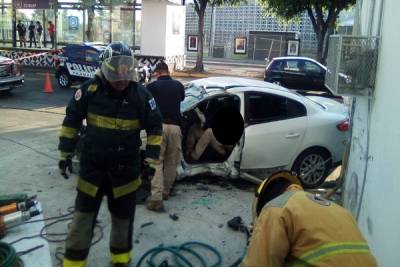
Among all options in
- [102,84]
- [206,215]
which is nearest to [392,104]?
[102,84]

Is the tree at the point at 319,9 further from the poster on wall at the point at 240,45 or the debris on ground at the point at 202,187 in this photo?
the debris on ground at the point at 202,187

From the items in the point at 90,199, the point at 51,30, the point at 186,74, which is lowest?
the point at 186,74

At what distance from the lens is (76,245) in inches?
156

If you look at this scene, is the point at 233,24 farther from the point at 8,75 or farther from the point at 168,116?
the point at 168,116

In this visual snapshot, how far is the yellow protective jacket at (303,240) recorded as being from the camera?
204 centimetres

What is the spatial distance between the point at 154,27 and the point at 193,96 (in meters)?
15.6

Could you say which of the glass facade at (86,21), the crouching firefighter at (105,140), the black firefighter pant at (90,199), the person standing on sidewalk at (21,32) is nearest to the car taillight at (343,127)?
the crouching firefighter at (105,140)

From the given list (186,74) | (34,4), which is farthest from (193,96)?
(34,4)

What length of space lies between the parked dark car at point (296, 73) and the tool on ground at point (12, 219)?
13.1 m

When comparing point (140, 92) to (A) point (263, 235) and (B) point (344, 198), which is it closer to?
(A) point (263, 235)

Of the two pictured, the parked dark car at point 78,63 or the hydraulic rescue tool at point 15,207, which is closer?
the hydraulic rescue tool at point 15,207

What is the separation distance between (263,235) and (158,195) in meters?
3.58

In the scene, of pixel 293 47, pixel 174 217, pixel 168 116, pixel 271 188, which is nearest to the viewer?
pixel 271 188

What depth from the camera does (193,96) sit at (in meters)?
6.54
